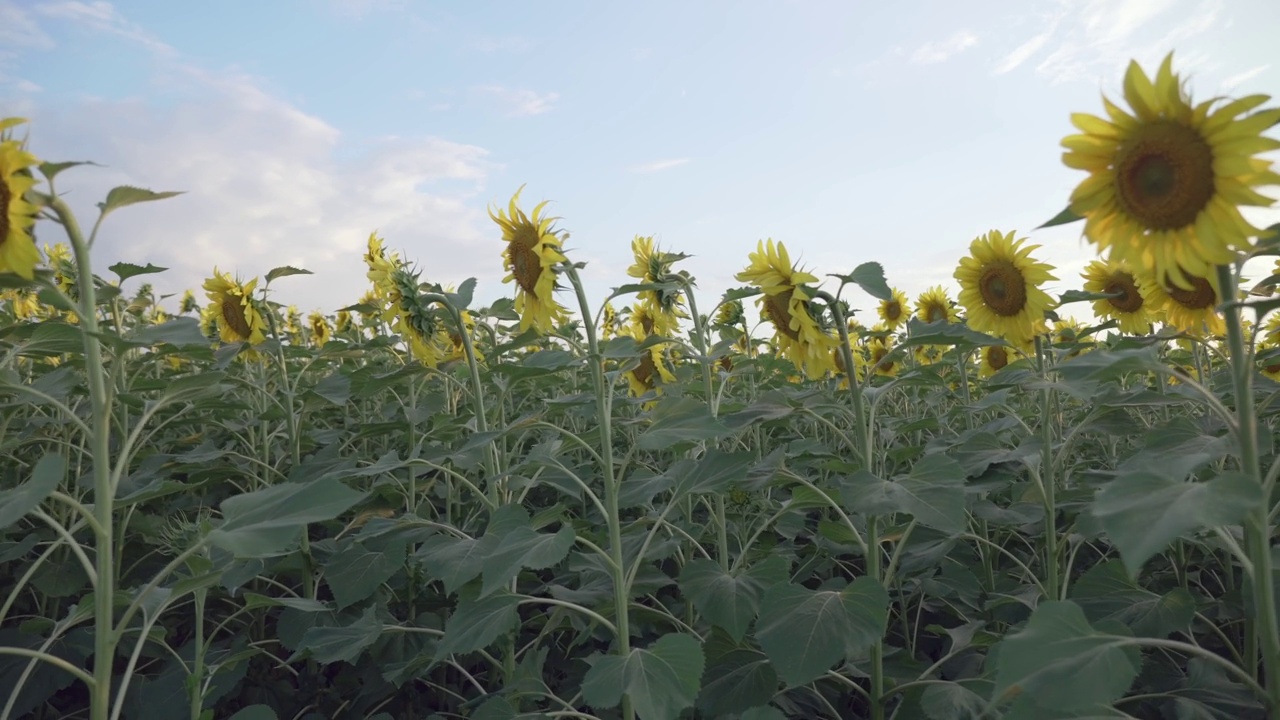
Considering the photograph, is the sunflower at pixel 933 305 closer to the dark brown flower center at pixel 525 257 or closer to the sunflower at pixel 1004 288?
the sunflower at pixel 1004 288

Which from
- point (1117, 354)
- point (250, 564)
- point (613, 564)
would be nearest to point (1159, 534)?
point (1117, 354)

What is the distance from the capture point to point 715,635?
265 centimetres

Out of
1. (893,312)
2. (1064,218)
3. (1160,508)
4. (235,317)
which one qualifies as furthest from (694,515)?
(893,312)

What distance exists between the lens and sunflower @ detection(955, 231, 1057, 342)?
11.4 feet

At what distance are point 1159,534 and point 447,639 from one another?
1.74 metres

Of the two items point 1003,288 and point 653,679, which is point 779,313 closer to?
point 1003,288

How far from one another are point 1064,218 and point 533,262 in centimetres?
179

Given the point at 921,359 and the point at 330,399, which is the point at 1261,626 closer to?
the point at 330,399

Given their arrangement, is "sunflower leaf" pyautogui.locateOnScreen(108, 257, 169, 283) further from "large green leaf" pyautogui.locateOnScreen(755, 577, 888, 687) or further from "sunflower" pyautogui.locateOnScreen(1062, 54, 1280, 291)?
"sunflower" pyautogui.locateOnScreen(1062, 54, 1280, 291)

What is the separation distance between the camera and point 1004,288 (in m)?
3.56

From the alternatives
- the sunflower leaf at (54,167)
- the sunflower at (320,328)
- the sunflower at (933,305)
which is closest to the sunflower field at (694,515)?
the sunflower leaf at (54,167)

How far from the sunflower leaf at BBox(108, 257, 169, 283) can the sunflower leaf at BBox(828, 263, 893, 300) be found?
2.60 m

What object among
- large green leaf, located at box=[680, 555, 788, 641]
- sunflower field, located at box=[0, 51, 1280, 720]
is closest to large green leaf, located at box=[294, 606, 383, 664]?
sunflower field, located at box=[0, 51, 1280, 720]

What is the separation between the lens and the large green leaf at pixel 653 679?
75.5 inches
